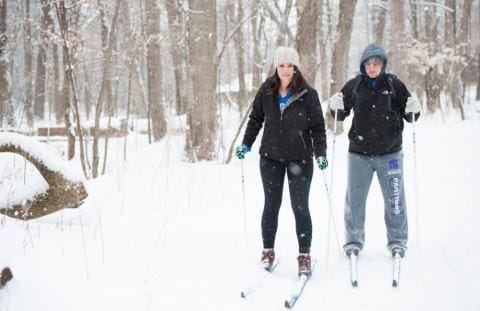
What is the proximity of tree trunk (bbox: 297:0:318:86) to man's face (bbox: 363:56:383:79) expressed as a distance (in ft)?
19.4

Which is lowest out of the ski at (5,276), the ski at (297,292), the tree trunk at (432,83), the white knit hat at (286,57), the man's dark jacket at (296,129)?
the ski at (297,292)

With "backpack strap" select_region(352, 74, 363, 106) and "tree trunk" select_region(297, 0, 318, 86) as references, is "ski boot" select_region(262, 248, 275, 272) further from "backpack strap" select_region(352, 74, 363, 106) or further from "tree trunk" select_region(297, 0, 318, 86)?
"tree trunk" select_region(297, 0, 318, 86)

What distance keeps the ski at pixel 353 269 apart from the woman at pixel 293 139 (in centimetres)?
39

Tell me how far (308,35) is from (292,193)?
22.3ft

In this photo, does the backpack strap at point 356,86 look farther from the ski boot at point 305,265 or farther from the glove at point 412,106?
the ski boot at point 305,265

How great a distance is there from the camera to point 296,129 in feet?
12.6

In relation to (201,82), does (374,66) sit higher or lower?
lower

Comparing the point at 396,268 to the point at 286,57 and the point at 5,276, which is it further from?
the point at 5,276

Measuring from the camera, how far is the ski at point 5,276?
3.04 metres

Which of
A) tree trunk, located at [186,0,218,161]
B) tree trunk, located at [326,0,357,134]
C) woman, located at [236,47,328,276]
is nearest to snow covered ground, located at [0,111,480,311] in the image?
woman, located at [236,47,328,276]

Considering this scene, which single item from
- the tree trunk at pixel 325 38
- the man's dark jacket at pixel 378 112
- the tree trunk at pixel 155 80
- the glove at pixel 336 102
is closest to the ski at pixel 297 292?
the man's dark jacket at pixel 378 112

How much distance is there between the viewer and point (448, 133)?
411 inches

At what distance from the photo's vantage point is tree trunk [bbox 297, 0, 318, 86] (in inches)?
375

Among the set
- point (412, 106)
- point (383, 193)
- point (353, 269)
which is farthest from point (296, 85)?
point (353, 269)
